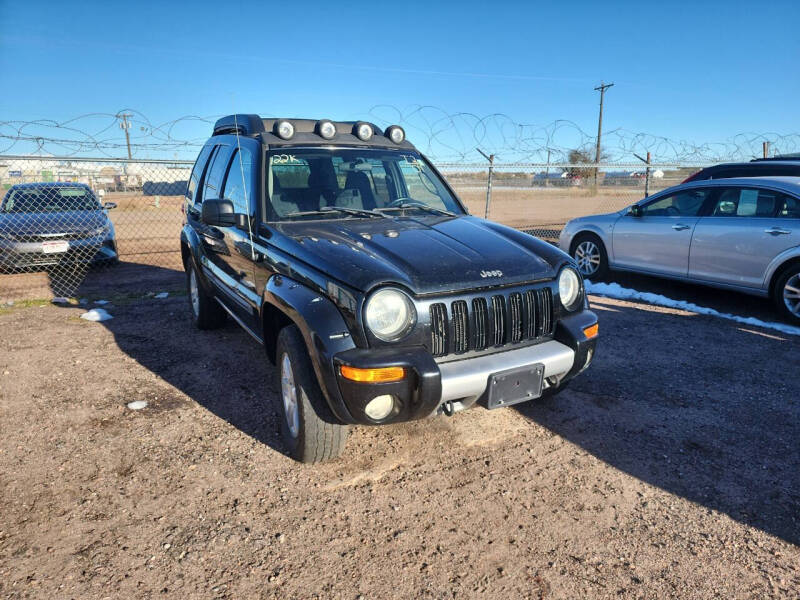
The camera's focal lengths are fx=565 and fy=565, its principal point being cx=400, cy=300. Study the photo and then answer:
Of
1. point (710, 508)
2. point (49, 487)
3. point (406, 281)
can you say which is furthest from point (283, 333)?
point (710, 508)

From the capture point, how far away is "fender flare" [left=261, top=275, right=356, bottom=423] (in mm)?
2707

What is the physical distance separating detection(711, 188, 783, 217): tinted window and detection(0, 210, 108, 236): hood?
8.62m

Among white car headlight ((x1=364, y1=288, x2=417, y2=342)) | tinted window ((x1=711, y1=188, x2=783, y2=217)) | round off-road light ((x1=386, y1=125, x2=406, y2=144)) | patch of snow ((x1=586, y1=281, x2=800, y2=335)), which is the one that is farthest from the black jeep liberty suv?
tinted window ((x1=711, y1=188, x2=783, y2=217))

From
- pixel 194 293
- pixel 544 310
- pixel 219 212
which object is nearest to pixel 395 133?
pixel 219 212

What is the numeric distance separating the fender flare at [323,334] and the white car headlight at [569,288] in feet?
4.32

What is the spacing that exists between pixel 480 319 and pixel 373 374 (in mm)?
666

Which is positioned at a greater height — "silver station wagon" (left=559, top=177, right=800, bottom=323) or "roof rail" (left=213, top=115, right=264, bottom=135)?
"roof rail" (left=213, top=115, right=264, bottom=135)

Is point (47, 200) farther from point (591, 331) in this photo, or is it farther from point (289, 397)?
point (591, 331)

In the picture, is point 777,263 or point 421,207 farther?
point 777,263

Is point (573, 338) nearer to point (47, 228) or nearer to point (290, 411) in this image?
point (290, 411)

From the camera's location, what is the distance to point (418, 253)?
10.2 ft

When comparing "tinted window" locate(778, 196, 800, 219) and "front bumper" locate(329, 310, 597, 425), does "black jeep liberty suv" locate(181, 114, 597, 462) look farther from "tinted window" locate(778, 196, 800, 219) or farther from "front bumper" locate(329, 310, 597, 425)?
"tinted window" locate(778, 196, 800, 219)

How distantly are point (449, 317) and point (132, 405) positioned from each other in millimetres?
2575

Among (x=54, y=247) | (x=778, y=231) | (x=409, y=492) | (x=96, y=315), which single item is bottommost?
(x=409, y=492)
